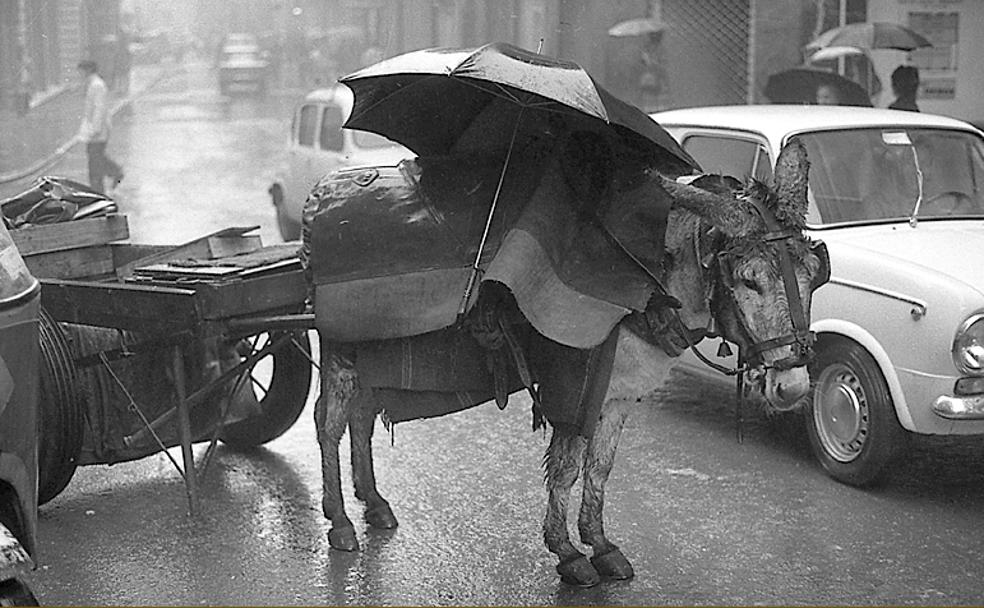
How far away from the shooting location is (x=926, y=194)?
7.57 metres

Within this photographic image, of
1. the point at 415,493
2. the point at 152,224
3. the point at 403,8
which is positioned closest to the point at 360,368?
the point at 415,493

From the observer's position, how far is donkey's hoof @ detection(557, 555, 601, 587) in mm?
5469

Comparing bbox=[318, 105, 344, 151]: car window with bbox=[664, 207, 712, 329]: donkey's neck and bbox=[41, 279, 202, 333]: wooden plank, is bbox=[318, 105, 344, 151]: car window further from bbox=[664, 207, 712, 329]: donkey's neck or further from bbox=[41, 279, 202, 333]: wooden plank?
bbox=[664, 207, 712, 329]: donkey's neck

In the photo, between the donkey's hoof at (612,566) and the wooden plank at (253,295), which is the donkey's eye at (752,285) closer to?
the donkey's hoof at (612,566)

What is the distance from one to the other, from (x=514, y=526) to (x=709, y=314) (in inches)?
63.3

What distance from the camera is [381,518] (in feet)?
20.6

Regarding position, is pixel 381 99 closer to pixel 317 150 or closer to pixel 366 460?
pixel 366 460

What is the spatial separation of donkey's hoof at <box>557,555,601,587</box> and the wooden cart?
1554mm

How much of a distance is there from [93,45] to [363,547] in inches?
891

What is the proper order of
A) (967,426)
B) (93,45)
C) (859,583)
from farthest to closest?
(93,45), (967,426), (859,583)

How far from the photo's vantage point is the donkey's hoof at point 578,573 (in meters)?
5.47

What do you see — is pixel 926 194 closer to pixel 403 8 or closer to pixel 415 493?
pixel 415 493

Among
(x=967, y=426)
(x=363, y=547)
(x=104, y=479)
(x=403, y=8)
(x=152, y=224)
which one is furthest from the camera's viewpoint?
(x=403, y=8)

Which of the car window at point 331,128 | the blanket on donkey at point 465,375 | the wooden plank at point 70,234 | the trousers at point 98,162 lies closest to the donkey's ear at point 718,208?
the blanket on donkey at point 465,375
